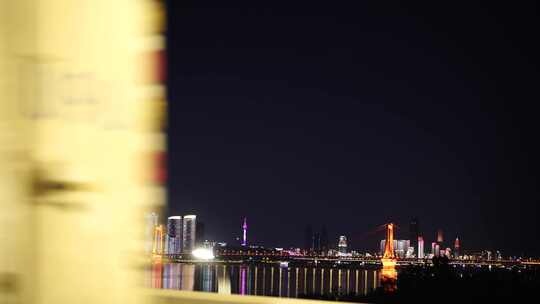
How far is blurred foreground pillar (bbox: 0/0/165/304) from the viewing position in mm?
1409

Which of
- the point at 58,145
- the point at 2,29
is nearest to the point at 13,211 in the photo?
the point at 58,145

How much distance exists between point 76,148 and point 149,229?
0.27 meters

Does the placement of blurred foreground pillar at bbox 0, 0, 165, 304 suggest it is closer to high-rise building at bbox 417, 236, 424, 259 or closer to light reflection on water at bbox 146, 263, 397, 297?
light reflection on water at bbox 146, 263, 397, 297

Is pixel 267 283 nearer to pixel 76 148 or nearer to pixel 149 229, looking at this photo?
pixel 149 229

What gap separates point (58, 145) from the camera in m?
1.44

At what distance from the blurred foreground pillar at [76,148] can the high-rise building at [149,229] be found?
0.03m

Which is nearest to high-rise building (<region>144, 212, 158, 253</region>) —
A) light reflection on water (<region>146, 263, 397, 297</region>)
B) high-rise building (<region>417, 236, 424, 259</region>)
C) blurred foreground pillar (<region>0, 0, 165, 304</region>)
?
blurred foreground pillar (<region>0, 0, 165, 304</region>)

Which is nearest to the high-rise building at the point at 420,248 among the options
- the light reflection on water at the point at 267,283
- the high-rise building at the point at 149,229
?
the light reflection on water at the point at 267,283

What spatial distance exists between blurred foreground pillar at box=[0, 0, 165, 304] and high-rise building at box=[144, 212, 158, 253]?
0.11 feet

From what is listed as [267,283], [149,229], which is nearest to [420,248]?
[267,283]

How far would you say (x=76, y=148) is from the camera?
4.82 ft

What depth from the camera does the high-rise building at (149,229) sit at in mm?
1568

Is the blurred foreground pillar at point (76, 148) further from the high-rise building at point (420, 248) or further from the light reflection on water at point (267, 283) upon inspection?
the high-rise building at point (420, 248)

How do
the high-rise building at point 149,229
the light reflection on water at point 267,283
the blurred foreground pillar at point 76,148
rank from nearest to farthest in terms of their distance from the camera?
the blurred foreground pillar at point 76,148 → the high-rise building at point 149,229 → the light reflection on water at point 267,283
